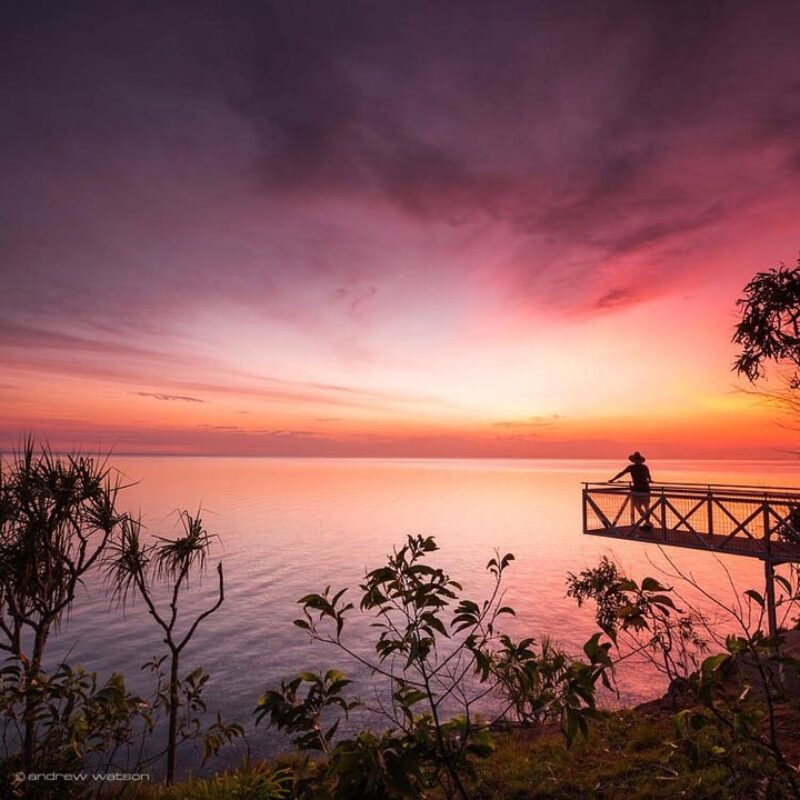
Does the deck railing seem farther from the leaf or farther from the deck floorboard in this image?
the leaf

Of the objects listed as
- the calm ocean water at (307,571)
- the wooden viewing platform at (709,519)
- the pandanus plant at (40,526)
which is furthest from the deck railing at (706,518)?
the pandanus plant at (40,526)

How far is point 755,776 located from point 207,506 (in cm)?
8279

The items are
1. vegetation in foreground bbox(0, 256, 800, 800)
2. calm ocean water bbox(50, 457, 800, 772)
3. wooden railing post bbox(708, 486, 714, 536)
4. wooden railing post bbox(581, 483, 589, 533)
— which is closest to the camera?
vegetation in foreground bbox(0, 256, 800, 800)

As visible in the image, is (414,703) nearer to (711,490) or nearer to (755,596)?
(755,596)

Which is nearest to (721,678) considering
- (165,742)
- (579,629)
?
(165,742)

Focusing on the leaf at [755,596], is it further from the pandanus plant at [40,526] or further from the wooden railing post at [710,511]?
the wooden railing post at [710,511]

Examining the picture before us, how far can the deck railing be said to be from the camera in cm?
1354

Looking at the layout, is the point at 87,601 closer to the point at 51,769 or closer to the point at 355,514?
the point at 51,769

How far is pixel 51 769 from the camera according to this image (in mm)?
6258

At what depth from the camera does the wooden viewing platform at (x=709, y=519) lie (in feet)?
44.1

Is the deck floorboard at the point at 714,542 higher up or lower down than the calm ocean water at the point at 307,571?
higher up

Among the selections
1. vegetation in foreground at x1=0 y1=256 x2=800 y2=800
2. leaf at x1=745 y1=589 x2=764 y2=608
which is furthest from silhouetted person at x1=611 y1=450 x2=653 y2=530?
leaf at x1=745 y1=589 x2=764 y2=608

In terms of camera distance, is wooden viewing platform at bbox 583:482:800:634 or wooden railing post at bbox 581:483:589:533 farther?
wooden railing post at bbox 581:483:589:533

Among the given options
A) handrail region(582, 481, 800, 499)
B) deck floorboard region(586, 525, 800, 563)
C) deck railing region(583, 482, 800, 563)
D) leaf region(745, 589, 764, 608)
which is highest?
leaf region(745, 589, 764, 608)
